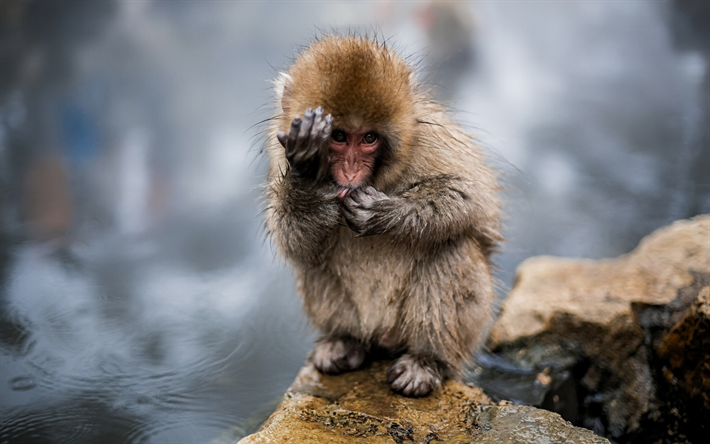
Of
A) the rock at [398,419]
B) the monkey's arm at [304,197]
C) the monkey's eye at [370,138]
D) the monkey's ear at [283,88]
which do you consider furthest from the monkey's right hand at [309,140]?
the rock at [398,419]

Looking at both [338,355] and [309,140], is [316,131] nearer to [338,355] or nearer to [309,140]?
A: [309,140]

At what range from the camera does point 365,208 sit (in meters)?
3.08

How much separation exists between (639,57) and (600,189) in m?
1.48

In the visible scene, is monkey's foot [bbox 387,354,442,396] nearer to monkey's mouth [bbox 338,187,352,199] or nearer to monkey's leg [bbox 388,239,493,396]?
monkey's leg [bbox 388,239,493,396]

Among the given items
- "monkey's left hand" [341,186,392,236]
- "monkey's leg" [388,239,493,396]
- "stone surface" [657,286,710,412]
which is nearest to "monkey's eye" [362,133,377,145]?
"monkey's left hand" [341,186,392,236]

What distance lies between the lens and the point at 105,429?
150 inches

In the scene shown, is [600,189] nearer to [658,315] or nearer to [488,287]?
[658,315]

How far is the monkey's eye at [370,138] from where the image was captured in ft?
9.89

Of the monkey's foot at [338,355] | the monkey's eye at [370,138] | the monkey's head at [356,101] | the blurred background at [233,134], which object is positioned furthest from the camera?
the blurred background at [233,134]

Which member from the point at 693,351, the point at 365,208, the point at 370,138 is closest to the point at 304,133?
the point at 370,138

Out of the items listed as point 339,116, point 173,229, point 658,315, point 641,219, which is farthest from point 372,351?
point 641,219

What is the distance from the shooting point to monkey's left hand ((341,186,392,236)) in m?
3.08

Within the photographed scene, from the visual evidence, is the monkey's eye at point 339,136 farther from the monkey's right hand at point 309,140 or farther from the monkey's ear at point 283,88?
the monkey's ear at point 283,88

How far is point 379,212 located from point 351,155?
1.07ft
